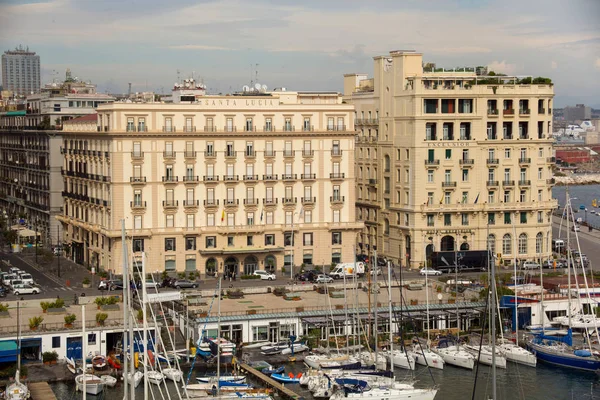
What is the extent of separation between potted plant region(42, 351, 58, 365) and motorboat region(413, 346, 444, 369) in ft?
41.5

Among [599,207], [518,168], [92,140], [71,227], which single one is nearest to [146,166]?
[92,140]

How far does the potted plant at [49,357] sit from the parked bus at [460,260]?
2352cm

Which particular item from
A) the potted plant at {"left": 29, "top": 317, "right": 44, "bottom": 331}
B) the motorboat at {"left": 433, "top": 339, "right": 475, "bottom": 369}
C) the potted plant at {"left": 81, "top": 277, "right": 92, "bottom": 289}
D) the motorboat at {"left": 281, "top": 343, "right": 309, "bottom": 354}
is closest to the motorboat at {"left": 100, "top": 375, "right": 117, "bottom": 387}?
the potted plant at {"left": 29, "top": 317, "right": 44, "bottom": 331}

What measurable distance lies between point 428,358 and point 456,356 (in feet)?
3.47

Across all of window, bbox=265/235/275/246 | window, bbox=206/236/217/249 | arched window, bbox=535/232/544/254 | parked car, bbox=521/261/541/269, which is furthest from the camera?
arched window, bbox=535/232/544/254

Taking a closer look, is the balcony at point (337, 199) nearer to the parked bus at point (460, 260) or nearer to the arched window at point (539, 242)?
the parked bus at point (460, 260)

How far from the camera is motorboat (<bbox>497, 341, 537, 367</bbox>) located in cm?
4409

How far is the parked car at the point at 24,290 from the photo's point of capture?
173ft

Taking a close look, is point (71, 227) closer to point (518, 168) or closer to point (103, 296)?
point (103, 296)

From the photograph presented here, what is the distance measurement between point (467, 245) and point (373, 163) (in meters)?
6.93

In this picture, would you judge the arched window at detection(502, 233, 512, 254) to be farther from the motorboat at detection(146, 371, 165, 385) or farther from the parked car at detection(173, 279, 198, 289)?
the motorboat at detection(146, 371, 165, 385)

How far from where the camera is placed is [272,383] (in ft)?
132

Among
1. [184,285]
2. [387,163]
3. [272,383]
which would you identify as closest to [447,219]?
[387,163]

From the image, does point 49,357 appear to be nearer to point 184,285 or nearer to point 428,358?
point 184,285
